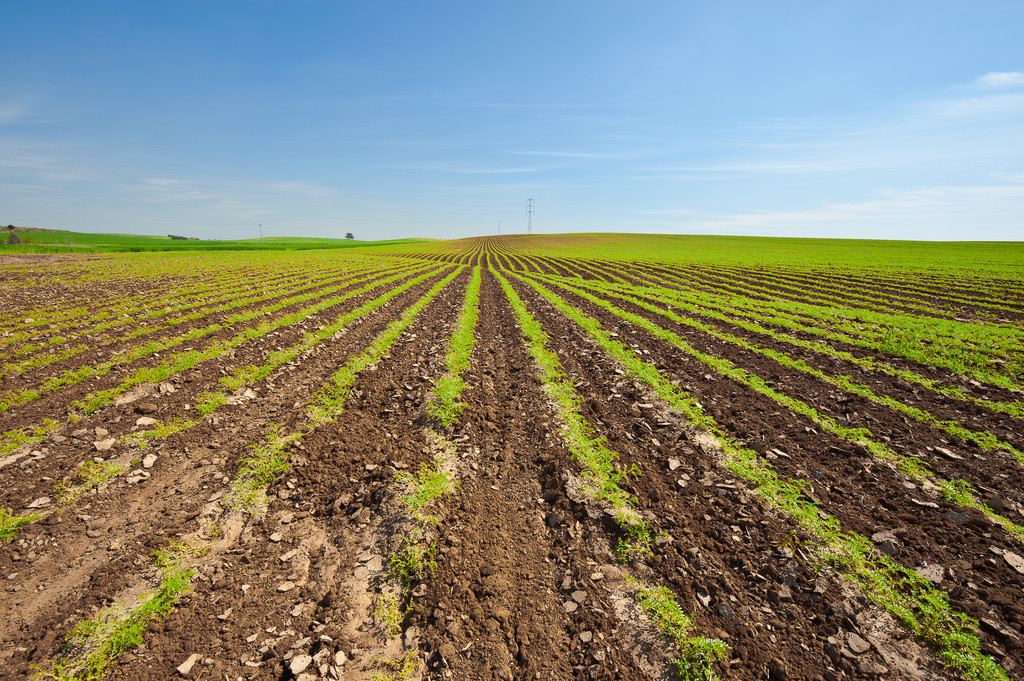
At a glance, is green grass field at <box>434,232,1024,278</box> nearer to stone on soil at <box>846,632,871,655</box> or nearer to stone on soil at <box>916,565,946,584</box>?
stone on soil at <box>916,565,946,584</box>

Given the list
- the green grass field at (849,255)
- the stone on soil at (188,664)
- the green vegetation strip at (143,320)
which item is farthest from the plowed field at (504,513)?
the green grass field at (849,255)

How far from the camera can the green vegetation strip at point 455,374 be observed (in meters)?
8.04

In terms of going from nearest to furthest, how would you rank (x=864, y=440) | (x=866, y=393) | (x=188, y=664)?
(x=188, y=664) < (x=864, y=440) < (x=866, y=393)

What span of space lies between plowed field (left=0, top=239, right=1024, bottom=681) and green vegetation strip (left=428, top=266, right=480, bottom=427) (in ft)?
0.32

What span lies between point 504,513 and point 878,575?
4335 mm

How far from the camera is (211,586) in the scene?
13.2 feet

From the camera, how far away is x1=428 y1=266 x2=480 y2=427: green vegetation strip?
804 centimetres

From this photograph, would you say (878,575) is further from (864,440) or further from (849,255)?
(849,255)

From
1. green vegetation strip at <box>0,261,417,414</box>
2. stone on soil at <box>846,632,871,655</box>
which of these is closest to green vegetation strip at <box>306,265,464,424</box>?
green vegetation strip at <box>0,261,417,414</box>

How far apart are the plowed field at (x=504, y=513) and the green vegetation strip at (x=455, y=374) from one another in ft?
0.32

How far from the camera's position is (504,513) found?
533cm

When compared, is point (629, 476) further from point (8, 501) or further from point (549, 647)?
point (8, 501)

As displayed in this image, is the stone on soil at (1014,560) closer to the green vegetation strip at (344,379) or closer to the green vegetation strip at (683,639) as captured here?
the green vegetation strip at (683,639)

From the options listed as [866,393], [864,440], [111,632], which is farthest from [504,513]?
[866,393]
